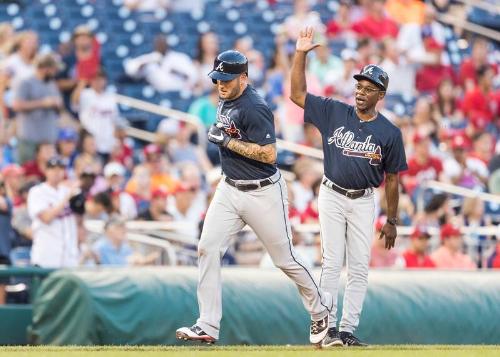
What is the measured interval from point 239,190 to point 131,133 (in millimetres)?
8469

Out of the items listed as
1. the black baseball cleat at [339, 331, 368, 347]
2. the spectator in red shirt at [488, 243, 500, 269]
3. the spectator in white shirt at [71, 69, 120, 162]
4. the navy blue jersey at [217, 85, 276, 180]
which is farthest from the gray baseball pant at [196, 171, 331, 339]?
the spectator in white shirt at [71, 69, 120, 162]

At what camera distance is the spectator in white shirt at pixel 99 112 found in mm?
16047

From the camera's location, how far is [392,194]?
30.3 feet

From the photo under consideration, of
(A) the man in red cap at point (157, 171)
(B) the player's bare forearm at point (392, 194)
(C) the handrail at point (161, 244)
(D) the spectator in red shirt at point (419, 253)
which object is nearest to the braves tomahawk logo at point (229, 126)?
(B) the player's bare forearm at point (392, 194)

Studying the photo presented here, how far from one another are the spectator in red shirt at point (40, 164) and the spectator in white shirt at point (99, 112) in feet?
5.16

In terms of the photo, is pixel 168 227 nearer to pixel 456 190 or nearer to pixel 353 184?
pixel 456 190

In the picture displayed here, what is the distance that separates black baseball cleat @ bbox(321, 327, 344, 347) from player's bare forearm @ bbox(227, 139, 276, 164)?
53.7 inches

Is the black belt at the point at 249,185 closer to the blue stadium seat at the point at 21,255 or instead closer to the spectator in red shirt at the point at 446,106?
the blue stadium seat at the point at 21,255

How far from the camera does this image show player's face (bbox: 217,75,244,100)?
8.71 metres

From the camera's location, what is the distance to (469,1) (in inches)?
850

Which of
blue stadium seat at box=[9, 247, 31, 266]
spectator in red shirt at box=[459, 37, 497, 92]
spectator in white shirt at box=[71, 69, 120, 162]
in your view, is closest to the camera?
blue stadium seat at box=[9, 247, 31, 266]

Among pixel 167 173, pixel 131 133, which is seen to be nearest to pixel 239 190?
pixel 167 173

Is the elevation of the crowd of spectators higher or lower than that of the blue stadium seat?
higher

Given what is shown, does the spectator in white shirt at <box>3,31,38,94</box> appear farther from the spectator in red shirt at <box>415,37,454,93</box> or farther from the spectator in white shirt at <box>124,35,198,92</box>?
the spectator in red shirt at <box>415,37,454,93</box>
